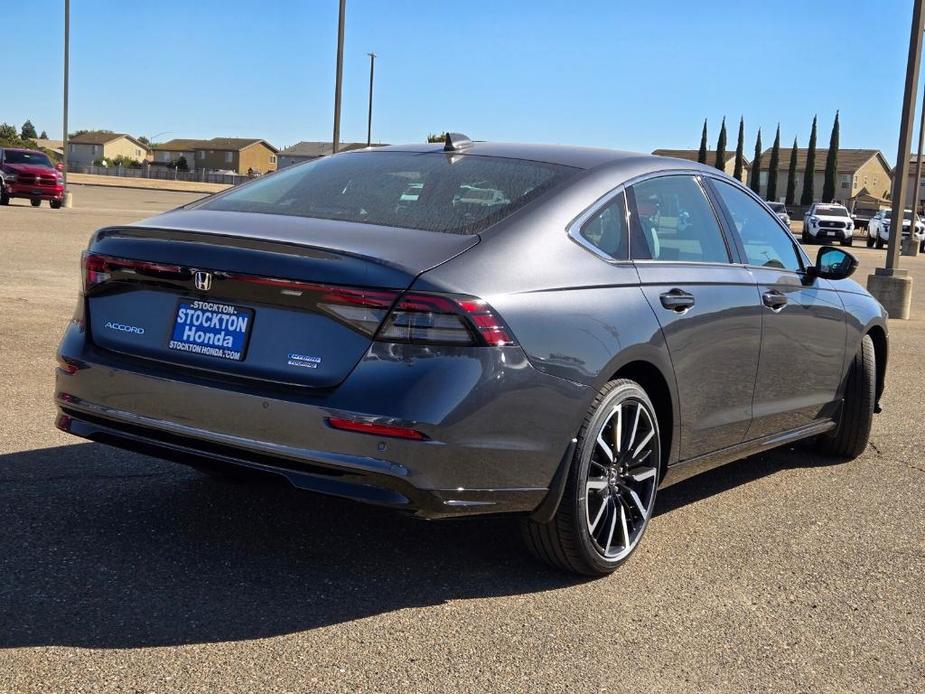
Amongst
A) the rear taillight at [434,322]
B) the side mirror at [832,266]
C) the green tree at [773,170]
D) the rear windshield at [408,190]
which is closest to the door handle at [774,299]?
the side mirror at [832,266]

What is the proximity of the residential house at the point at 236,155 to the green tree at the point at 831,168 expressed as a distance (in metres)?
75.7

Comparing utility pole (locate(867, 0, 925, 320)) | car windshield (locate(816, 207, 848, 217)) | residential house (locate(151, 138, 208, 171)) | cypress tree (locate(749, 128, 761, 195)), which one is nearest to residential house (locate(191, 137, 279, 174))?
residential house (locate(151, 138, 208, 171))

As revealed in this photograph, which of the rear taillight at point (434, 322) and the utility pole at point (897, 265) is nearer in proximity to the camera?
the rear taillight at point (434, 322)

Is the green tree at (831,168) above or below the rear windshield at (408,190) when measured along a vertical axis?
above

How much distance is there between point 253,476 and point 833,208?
154 ft

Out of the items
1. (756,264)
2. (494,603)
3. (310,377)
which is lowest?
(494,603)

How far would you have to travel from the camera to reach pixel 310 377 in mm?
3807

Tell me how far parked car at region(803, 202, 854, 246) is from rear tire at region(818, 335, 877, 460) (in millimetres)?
41701

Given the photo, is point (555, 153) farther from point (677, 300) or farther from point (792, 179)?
point (792, 179)

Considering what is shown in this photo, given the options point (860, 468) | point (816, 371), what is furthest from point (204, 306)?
point (860, 468)

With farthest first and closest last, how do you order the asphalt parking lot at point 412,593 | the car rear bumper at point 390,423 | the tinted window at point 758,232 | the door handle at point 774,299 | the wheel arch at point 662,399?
the tinted window at point 758,232 → the door handle at point 774,299 → the wheel arch at point 662,399 → the car rear bumper at point 390,423 → the asphalt parking lot at point 412,593

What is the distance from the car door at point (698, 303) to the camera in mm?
4742

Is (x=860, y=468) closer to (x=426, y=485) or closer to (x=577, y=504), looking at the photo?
(x=577, y=504)

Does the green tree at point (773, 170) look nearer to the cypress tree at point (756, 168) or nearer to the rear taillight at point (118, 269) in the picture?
the cypress tree at point (756, 168)
